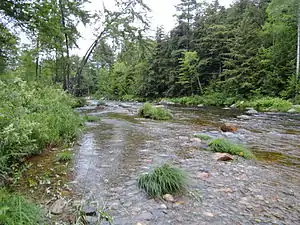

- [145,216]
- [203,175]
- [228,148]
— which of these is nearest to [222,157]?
[228,148]

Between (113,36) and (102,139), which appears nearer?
(102,139)

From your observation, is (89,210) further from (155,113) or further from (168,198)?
(155,113)

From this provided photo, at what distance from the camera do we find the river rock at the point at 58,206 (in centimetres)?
216

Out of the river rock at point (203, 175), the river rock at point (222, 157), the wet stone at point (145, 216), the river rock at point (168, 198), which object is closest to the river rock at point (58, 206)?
the wet stone at point (145, 216)

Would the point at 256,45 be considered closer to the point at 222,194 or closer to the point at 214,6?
the point at 214,6

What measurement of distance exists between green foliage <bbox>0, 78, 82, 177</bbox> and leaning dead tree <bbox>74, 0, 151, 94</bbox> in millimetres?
6191

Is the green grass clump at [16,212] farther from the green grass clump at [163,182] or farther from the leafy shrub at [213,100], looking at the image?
the leafy shrub at [213,100]

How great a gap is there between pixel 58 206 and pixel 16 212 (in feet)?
1.99

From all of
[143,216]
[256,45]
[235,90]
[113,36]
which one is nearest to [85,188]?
[143,216]

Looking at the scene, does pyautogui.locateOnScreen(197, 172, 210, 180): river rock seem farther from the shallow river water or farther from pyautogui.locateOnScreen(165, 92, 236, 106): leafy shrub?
pyautogui.locateOnScreen(165, 92, 236, 106): leafy shrub

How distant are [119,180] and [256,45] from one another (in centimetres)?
2195

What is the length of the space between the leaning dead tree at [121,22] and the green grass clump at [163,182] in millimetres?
11034

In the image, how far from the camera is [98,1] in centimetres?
1260

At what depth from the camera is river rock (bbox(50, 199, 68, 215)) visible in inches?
85.2
